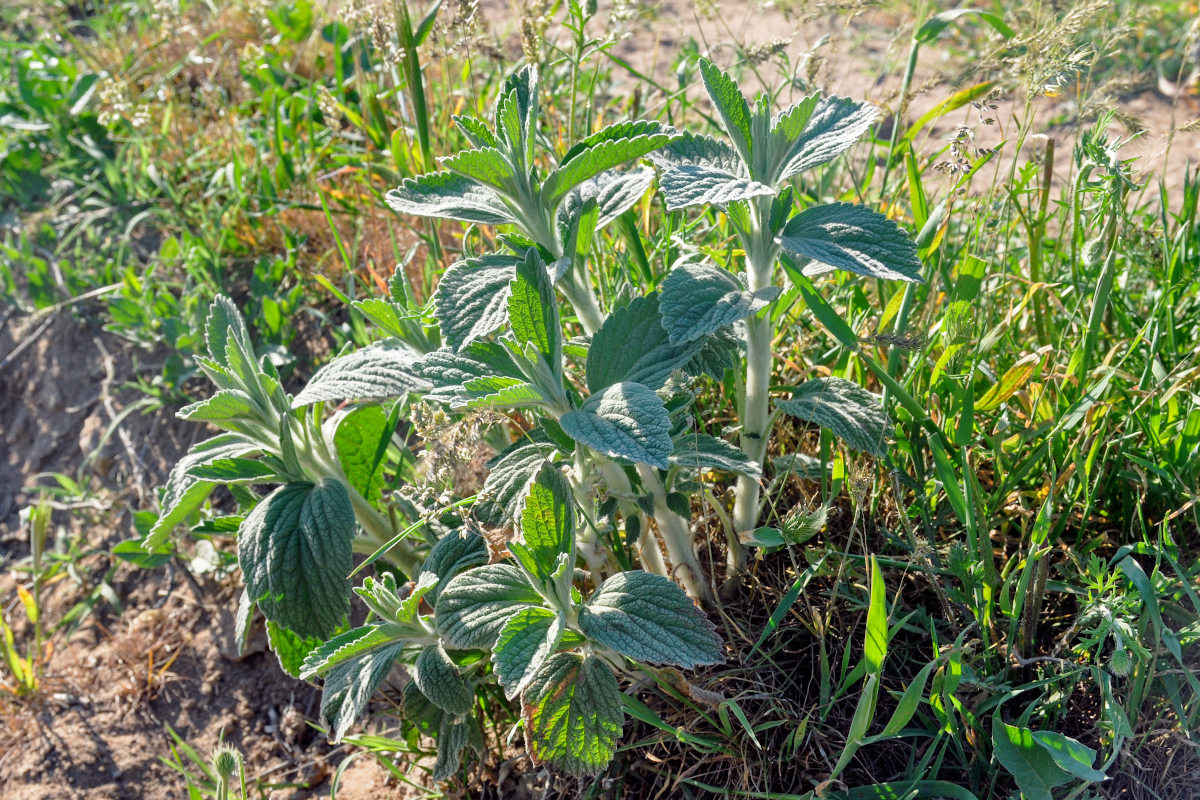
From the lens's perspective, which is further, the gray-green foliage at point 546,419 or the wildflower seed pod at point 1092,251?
the wildflower seed pod at point 1092,251

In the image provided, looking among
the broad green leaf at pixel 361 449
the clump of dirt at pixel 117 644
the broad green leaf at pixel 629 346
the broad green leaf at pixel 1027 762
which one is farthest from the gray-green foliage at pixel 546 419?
the clump of dirt at pixel 117 644

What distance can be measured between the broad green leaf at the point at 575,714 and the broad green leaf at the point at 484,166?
2.30 ft

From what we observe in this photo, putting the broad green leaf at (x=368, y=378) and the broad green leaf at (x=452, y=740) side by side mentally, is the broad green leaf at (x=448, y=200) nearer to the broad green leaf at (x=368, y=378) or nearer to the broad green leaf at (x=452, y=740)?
the broad green leaf at (x=368, y=378)

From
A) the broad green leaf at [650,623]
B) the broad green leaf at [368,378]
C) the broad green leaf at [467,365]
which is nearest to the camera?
the broad green leaf at [650,623]

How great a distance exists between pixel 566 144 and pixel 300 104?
3.70 ft

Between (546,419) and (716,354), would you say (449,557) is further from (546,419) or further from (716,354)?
(716,354)

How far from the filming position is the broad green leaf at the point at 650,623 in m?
1.28

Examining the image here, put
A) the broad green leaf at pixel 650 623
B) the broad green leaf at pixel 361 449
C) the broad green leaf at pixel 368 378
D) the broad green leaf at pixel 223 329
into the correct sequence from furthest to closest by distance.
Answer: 1. the broad green leaf at pixel 361 449
2. the broad green leaf at pixel 223 329
3. the broad green leaf at pixel 368 378
4. the broad green leaf at pixel 650 623

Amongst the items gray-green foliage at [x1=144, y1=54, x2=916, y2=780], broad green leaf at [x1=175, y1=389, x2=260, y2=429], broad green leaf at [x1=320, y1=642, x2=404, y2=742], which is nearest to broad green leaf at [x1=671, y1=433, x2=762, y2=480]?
gray-green foliage at [x1=144, y1=54, x2=916, y2=780]

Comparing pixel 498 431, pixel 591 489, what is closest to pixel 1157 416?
pixel 591 489

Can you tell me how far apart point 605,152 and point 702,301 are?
0.81 feet

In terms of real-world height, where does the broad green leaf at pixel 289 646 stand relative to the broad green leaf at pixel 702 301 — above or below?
below

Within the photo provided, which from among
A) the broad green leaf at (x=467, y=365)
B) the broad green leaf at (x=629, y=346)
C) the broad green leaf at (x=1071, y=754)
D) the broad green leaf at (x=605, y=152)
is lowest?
the broad green leaf at (x=1071, y=754)

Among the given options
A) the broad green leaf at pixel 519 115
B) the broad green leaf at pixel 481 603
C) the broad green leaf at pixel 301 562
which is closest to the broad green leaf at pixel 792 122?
the broad green leaf at pixel 519 115
